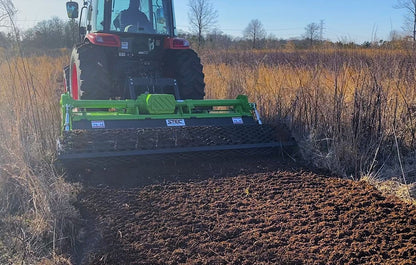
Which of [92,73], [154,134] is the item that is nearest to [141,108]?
[154,134]

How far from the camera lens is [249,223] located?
8.49 ft

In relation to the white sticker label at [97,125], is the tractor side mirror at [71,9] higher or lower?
higher

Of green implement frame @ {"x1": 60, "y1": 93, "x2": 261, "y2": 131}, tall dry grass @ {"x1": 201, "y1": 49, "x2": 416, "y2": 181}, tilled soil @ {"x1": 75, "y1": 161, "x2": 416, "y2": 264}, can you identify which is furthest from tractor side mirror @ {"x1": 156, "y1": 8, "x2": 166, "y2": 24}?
tilled soil @ {"x1": 75, "y1": 161, "x2": 416, "y2": 264}

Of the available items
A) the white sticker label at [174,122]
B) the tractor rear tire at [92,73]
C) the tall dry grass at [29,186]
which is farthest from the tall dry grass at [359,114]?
the tall dry grass at [29,186]

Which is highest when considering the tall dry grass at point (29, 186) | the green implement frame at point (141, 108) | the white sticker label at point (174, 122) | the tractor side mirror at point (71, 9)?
the tractor side mirror at point (71, 9)

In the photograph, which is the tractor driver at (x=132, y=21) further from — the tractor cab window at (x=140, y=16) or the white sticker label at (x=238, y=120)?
the white sticker label at (x=238, y=120)

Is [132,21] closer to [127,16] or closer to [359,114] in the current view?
[127,16]

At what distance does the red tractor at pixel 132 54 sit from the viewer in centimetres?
458

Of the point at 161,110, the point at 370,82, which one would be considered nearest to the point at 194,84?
the point at 161,110

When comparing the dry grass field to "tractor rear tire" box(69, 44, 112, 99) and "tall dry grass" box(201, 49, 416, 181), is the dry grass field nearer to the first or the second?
"tall dry grass" box(201, 49, 416, 181)

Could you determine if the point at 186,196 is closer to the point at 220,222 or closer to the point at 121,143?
the point at 220,222

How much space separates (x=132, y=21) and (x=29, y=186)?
312cm

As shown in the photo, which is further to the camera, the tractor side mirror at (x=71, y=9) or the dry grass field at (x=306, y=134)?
the tractor side mirror at (x=71, y=9)

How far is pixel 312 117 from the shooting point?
15.2 feet
